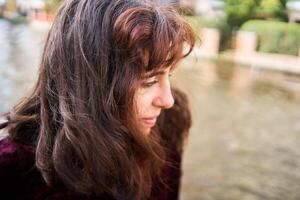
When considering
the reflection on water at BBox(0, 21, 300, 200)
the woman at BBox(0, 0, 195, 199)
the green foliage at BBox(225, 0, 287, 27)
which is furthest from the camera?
the reflection on water at BBox(0, 21, 300, 200)

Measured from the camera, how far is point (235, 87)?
7.16 feet

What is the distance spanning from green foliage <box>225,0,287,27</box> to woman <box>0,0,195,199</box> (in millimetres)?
924

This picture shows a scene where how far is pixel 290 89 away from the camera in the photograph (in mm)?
1980

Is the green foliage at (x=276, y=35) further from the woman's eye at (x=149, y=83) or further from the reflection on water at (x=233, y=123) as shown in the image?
the woman's eye at (x=149, y=83)

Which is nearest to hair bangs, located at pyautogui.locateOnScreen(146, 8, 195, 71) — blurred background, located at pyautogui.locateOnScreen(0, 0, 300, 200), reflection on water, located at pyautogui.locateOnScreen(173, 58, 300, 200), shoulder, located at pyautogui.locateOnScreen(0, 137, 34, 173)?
shoulder, located at pyautogui.locateOnScreen(0, 137, 34, 173)

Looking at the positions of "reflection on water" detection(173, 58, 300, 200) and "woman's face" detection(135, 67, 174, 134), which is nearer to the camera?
"woman's face" detection(135, 67, 174, 134)

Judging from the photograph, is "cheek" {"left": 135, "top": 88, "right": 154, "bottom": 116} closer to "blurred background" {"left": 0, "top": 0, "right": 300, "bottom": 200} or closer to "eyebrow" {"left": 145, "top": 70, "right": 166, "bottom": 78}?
"eyebrow" {"left": 145, "top": 70, "right": 166, "bottom": 78}

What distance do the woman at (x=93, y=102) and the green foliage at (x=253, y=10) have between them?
92 cm

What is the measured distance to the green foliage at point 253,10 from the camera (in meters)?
1.66

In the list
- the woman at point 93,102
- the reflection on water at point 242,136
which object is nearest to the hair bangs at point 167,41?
the woman at point 93,102

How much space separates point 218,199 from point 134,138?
1440 millimetres

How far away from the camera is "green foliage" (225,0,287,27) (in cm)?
166

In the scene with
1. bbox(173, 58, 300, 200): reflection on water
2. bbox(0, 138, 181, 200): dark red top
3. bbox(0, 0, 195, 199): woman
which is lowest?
bbox(173, 58, 300, 200): reflection on water

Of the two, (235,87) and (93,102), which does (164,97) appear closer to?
(93,102)
